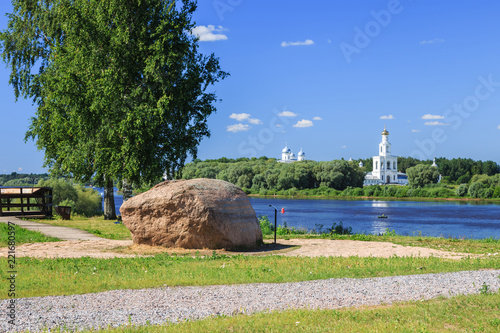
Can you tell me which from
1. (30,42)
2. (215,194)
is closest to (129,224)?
(215,194)

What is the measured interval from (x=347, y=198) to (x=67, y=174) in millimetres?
81938

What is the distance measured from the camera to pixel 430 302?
794 centimetres

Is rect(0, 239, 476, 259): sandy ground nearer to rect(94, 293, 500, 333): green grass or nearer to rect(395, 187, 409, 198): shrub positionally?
rect(94, 293, 500, 333): green grass

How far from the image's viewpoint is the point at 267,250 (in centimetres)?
1538

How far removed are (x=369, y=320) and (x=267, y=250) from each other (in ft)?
28.0

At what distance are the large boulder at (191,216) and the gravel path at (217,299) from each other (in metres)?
5.58

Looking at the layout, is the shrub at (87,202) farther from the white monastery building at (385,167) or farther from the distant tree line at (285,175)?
the white monastery building at (385,167)

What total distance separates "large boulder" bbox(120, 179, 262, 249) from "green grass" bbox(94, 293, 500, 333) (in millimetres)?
7564

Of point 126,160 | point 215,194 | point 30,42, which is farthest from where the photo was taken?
point 30,42

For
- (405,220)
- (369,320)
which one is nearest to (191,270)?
(369,320)

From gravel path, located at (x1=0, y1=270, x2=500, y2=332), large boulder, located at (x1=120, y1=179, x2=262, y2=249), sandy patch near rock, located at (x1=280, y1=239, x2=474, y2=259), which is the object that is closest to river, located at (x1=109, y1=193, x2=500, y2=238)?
sandy patch near rock, located at (x1=280, y1=239, x2=474, y2=259)

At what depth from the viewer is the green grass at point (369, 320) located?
6.53 m

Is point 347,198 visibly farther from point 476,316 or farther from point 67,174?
point 476,316

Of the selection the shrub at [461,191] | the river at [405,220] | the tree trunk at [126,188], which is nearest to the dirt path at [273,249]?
the river at [405,220]
